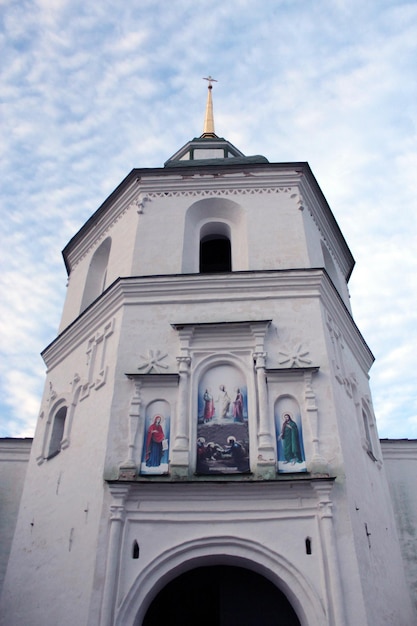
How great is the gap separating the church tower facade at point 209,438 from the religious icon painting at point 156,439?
26mm

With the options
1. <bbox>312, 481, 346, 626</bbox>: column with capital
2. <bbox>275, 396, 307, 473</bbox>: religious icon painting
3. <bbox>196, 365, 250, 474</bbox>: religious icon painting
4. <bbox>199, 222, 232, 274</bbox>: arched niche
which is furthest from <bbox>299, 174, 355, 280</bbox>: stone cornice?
<bbox>312, 481, 346, 626</bbox>: column with capital

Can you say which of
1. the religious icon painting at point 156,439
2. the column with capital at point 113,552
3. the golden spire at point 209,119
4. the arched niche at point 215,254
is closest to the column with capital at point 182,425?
the religious icon painting at point 156,439

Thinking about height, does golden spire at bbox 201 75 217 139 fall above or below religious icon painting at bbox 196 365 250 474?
above

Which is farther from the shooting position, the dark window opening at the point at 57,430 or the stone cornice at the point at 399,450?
the stone cornice at the point at 399,450

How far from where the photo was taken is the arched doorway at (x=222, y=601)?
32.9 ft

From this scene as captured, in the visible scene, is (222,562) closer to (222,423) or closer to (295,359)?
(222,423)

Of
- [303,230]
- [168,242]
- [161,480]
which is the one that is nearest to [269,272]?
[303,230]

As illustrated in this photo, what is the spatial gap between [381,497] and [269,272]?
4639 millimetres

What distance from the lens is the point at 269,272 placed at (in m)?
11.2

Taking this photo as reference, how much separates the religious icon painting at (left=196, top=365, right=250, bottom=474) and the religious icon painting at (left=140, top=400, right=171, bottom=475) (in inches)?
20.5

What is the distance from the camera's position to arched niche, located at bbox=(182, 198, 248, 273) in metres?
12.4

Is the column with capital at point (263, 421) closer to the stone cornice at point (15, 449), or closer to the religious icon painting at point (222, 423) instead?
the religious icon painting at point (222, 423)

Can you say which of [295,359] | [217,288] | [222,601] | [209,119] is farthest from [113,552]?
[209,119]

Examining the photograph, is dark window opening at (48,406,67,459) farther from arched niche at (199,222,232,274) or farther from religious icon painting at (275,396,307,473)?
arched niche at (199,222,232,274)
